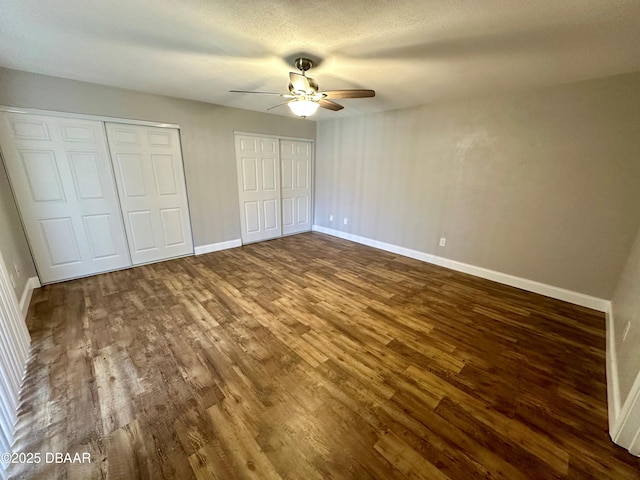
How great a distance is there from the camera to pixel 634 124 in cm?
238

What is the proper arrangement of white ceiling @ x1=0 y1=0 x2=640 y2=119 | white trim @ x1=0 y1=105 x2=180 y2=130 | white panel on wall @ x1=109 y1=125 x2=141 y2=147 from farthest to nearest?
white panel on wall @ x1=109 y1=125 x2=141 y2=147
white trim @ x1=0 y1=105 x2=180 y2=130
white ceiling @ x1=0 y1=0 x2=640 y2=119

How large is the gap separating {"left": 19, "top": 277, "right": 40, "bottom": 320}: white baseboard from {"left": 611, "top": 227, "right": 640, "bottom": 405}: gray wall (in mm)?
4819

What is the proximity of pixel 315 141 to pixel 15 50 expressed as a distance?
416 cm

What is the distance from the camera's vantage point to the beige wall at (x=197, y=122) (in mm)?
2710

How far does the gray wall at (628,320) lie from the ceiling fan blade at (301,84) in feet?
9.68

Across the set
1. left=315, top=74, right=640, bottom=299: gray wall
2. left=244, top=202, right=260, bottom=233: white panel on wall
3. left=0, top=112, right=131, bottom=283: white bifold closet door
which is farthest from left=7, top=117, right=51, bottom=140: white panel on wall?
left=315, top=74, right=640, bottom=299: gray wall

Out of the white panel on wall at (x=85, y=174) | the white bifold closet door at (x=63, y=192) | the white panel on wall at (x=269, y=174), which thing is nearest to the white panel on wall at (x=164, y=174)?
the white bifold closet door at (x=63, y=192)

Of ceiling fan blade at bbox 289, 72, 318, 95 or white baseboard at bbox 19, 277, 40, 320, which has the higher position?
ceiling fan blade at bbox 289, 72, 318, 95

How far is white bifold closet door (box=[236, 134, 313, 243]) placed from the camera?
4.55 meters

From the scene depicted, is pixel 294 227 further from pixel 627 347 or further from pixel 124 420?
pixel 627 347

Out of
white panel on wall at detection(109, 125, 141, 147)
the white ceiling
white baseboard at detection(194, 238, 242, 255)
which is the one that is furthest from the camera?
white baseboard at detection(194, 238, 242, 255)

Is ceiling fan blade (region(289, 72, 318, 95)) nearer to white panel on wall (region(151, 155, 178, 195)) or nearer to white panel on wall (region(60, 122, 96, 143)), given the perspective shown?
white panel on wall (region(151, 155, 178, 195))

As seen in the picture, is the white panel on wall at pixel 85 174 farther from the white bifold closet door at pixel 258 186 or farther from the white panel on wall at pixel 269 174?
the white panel on wall at pixel 269 174

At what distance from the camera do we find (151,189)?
3.62 metres
